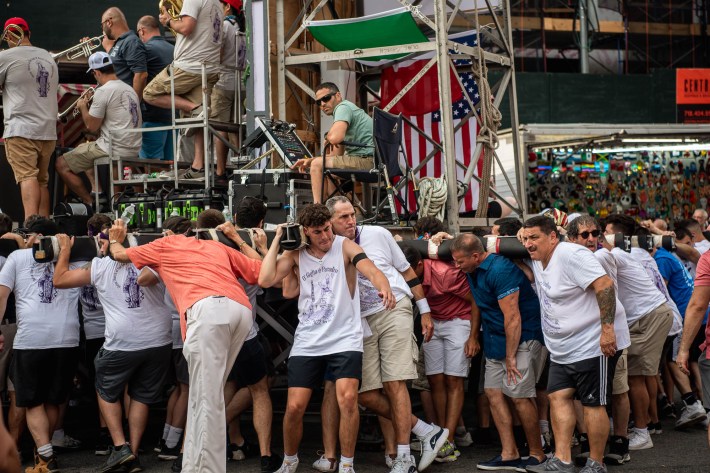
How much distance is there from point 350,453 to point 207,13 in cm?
614

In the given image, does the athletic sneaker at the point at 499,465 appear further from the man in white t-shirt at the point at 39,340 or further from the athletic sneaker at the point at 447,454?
the man in white t-shirt at the point at 39,340

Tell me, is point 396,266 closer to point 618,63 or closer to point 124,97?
point 124,97

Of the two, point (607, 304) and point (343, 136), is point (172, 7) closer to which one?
point (343, 136)

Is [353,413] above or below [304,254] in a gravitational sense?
below

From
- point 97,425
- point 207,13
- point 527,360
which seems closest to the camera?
point 527,360

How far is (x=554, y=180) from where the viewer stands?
16.9 meters

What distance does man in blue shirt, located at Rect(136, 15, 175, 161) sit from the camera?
500 inches

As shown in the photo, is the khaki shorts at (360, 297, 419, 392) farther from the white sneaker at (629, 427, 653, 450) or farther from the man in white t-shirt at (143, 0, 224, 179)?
the man in white t-shirt at (143, 0, 224, 179)

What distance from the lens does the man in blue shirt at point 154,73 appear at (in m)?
12.7

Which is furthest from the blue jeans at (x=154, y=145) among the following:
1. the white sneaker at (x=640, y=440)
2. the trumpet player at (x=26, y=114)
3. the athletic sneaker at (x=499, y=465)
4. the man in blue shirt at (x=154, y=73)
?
the white sneaker at (x=640, y=440)

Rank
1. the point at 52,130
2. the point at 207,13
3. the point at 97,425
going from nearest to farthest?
the point at 97,425 < the point at 52,130 < the point at 207,13

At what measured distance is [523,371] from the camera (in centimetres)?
784

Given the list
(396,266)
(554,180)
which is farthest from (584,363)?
(554,180)

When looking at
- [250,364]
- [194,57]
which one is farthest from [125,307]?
[194,57]
